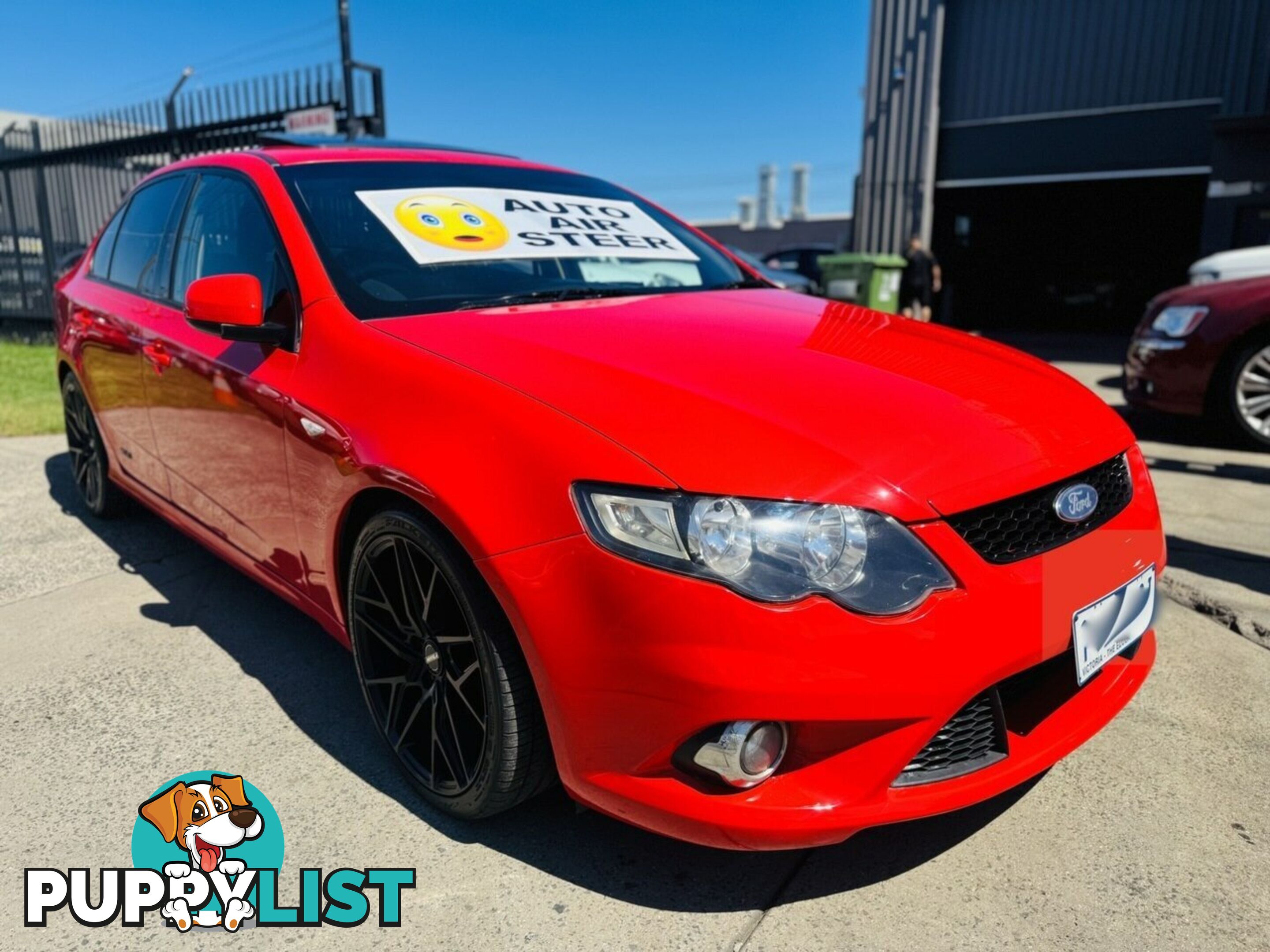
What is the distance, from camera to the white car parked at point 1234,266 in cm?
637

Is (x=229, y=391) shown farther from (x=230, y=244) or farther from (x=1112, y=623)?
(x=1112, y=623)

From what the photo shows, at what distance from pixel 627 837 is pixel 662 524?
Answer: 845mm

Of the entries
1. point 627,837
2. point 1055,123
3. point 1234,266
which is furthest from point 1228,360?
point 1055,123

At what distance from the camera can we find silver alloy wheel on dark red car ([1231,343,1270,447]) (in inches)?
212

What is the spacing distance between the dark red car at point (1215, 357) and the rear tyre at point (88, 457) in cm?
576

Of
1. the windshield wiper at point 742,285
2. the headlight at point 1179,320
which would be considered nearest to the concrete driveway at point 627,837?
the windshield wiper at point 742,285

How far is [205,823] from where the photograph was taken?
213cm

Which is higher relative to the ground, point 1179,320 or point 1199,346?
point 1179,320

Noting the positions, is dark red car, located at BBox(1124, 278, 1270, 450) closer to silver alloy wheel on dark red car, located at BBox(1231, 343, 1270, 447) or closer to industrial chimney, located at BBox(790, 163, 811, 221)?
silver alloy wheel on dark red car, located at BBox(1231, 343, 1270, 447)

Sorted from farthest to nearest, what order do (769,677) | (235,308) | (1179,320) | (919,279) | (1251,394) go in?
(919,279) < (1179,320) < (1251,394) < (235,308) < (769,677)

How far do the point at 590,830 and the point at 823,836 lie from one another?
0.63m

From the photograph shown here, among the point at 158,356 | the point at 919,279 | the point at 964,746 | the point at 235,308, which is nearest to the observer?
the point at 964,746

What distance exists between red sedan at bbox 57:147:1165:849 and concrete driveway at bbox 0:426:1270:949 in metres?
0.20

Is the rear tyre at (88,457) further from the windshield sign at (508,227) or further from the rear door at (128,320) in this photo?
the windshield sign at (508,227)
